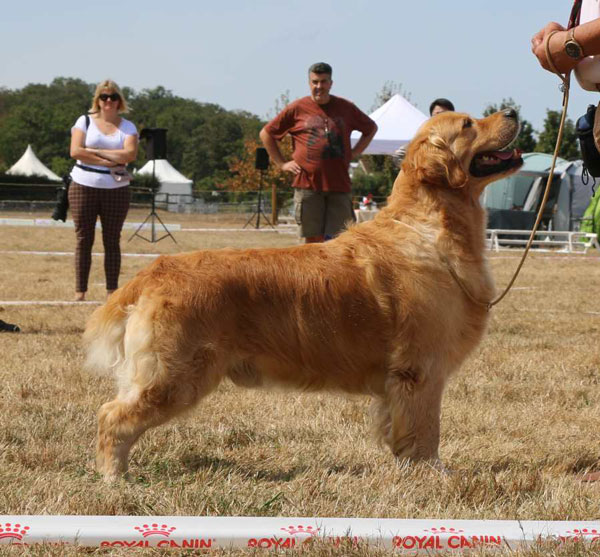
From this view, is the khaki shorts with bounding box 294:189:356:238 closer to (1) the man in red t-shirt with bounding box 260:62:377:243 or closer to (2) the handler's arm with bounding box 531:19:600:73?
(1) the man in red t-shirt with bounding box 260:62:377:243

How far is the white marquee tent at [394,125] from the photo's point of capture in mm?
21062

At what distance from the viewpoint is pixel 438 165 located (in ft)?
12.2

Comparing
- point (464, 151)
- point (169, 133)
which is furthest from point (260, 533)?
point (169, 133)

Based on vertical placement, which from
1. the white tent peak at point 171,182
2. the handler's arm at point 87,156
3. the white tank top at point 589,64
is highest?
the white tank top at point 589,64

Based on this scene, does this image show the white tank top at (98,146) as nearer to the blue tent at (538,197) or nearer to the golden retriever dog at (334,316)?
the golden retriever dog at (334,316)

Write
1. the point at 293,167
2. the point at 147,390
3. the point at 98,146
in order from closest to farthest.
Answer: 1. the point at 147,390
2. the point at 293,167
3. the point at 98,146

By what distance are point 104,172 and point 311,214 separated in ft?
7.62

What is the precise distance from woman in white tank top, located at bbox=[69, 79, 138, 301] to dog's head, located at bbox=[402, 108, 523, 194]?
490 cm

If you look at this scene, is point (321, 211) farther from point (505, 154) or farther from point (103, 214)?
point (505, 154)

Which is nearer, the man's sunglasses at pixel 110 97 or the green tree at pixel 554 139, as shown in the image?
the man's sunglasses at pixel 110 97

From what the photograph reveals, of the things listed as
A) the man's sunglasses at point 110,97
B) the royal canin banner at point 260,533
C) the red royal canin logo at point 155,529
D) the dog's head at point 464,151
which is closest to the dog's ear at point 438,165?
the dog's head at point 464,151

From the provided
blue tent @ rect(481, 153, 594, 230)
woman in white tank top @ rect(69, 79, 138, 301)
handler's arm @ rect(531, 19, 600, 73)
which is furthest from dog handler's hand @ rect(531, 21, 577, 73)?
blue tent @ rect(481, 153, 594, 230)

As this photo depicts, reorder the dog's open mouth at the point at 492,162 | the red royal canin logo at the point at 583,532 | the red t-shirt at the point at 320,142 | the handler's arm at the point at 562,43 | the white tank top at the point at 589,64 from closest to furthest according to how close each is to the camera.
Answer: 1. the red royal canin logo at the point at 583,532
2. the handler's arm at the point at 562,43
3. the white tank top at the point at 589,64
4. the dog's open mouth at the point at 492,162
5. the red t-shirt at the point at 320,142

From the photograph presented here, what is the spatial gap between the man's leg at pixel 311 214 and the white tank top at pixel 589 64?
151 inches
